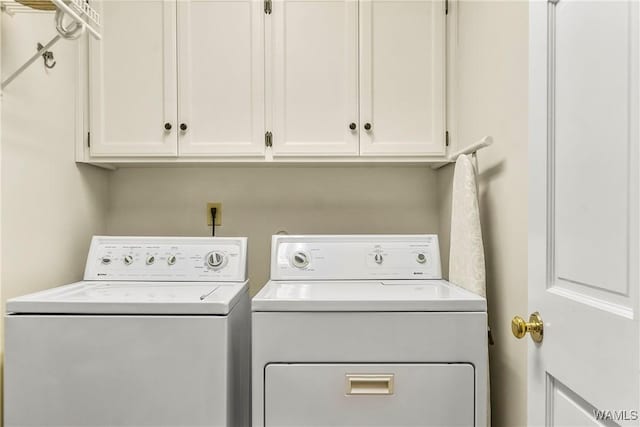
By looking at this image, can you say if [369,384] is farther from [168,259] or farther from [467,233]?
[168,259]

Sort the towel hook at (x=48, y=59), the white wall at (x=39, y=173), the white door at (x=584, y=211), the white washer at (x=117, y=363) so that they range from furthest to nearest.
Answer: the towel hook at (x=48, y=59)
the white wall at (x=39, y=173)
the white washer at (x=117, y=363)
the white door at (x=584, y=211)

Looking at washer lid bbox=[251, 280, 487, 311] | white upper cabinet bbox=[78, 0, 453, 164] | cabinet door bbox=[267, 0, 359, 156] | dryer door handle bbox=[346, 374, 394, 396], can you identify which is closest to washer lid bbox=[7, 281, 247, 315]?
washer lid bbox=[251, 280, 487, 311]

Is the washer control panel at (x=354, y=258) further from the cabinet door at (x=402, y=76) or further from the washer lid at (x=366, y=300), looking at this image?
the cabinet door at (x=402, y=76)

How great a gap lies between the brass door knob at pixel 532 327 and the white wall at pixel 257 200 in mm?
1144

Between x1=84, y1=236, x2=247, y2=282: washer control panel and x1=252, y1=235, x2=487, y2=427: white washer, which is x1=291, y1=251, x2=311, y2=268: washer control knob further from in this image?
x1=252, y1=235, x2=487, y2=427: white washer

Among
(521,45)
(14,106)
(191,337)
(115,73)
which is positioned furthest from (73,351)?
(521,45)

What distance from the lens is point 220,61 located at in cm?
171

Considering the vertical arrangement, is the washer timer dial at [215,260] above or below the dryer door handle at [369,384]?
above

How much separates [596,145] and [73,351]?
141 centimetres

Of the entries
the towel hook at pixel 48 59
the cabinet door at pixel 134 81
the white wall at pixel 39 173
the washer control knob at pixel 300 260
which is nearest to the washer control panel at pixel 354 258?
the washer control knob at pixel 300 260

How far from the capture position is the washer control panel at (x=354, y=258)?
1.68m

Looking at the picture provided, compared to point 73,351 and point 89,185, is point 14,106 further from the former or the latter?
point 73,351

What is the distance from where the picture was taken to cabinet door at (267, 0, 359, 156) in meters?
1.71

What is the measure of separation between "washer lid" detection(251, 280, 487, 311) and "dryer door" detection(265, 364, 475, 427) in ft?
0.56
